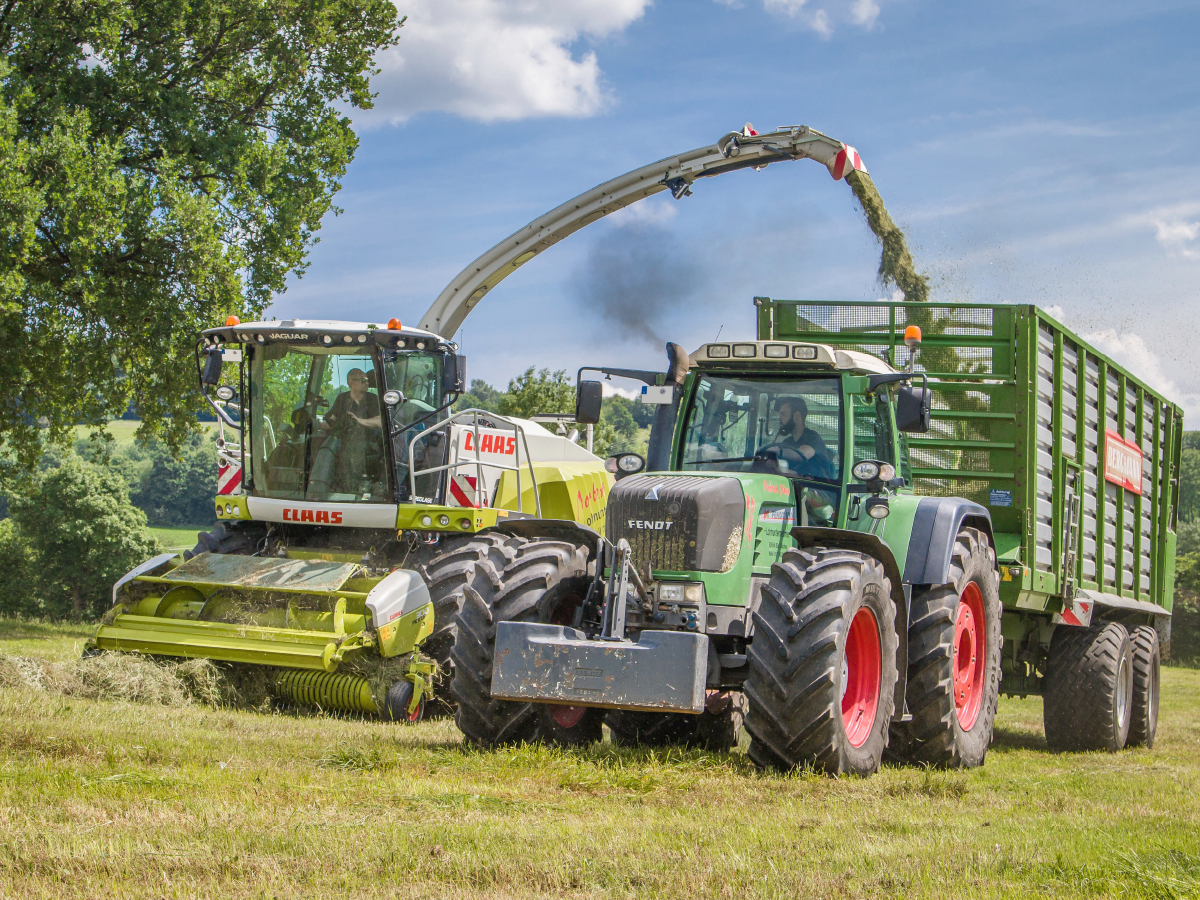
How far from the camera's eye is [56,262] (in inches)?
701

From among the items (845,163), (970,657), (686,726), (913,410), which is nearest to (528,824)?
(686,726)

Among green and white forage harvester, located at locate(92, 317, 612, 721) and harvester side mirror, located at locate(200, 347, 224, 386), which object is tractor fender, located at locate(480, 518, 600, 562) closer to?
green and white forage harvester, located at locate(92, 317, 612, 721)

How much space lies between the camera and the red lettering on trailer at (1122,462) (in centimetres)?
1141

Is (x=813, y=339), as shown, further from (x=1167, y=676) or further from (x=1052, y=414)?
(x=1167, y=676)

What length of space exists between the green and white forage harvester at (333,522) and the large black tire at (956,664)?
3416 millimetres

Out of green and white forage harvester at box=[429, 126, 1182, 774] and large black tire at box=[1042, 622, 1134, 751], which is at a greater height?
green and white forage harvester at box=[429, 126, 1182, 774]

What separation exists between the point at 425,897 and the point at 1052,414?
7.87 metres

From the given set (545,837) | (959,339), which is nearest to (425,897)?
(545,837)

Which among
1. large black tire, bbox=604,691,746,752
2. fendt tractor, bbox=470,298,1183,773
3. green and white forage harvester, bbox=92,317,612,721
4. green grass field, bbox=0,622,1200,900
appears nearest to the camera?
green grass field, bbox=0,622,1200,900

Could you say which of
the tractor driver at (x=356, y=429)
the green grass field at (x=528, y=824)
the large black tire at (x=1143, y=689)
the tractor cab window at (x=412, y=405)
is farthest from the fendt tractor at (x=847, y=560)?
the tractor driver at (x=356, y=429)

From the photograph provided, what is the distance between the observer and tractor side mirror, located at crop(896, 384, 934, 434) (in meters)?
7.96

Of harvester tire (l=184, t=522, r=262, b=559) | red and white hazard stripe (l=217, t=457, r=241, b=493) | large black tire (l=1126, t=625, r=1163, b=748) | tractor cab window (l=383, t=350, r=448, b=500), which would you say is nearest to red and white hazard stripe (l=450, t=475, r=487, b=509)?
tractor cab window (l=383, t=350, r=448, b=500)

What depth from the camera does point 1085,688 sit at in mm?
10758

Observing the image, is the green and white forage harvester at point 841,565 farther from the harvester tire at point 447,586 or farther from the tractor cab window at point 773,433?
the harvester tire at point 447,586
